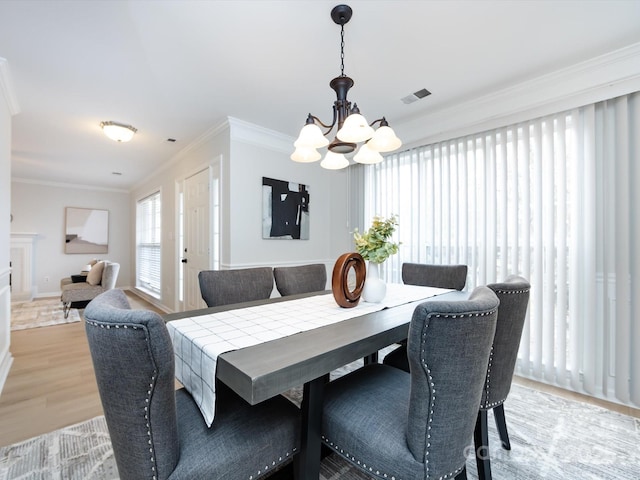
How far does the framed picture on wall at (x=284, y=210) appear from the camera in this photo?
11.3ft

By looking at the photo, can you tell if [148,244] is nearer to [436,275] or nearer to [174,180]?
[174,180]

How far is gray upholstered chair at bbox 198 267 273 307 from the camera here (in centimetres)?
190

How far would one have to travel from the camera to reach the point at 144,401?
0.73 m

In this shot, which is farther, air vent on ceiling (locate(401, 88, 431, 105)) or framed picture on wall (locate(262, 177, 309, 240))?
framed picture on wall (locate(262, 177, 309, 240))

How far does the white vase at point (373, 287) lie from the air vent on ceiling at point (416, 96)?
71.0 inches

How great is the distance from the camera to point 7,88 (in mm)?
2400

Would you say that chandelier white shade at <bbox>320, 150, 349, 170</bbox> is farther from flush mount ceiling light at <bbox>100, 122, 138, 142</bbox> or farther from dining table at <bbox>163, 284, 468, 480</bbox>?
flush mount ceiling light at <bbox>100, 122, 138, 142</bbox>

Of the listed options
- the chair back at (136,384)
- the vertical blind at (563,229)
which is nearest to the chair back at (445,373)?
the chair back at (136,384)

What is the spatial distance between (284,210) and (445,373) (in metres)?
3.01

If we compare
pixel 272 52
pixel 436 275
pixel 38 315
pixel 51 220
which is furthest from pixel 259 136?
pixel 51 220

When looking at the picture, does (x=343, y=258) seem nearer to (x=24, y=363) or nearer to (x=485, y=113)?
(x=485, y=113)

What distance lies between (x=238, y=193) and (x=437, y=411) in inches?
A: 113

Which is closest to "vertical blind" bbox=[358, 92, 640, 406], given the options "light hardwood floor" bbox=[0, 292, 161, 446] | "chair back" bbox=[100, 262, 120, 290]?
"light hardwood floor" bbox=[0, 292, 161, 446]

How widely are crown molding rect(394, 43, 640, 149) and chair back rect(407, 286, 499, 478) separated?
2323 mm
